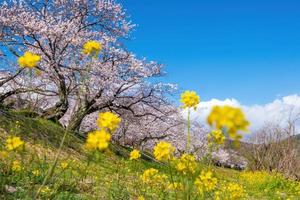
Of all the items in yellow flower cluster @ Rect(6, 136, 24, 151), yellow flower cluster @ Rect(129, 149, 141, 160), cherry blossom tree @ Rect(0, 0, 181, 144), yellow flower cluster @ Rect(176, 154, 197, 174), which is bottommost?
yellow flower cluster @ Rect(6, 136, 24, 151)

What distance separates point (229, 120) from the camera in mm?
1751

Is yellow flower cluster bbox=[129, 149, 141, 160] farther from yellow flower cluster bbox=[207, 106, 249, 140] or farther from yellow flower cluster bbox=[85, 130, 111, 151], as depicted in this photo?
yellow flower cluster bbox=[207, 106, 249, 140]

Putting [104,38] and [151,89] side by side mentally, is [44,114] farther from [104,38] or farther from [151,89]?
[151,89]

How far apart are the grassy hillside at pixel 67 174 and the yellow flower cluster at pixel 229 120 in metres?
0.87

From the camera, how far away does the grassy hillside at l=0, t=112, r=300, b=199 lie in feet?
15.9

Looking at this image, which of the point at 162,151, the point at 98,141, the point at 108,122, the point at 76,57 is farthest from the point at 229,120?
the point at 76,57

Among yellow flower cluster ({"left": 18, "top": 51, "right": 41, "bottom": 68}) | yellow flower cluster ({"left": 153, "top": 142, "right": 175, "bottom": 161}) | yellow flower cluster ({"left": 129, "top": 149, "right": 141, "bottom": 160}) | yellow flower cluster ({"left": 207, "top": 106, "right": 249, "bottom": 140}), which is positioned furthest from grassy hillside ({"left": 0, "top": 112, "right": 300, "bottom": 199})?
yellow flower cluster ({"left": 207, "top": 106, "right": 249, "bottom": 140})

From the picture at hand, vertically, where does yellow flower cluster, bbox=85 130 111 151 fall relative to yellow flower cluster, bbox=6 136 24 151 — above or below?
below

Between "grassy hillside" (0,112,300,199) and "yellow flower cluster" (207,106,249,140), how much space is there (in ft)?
2.84

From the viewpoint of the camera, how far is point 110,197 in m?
5.86

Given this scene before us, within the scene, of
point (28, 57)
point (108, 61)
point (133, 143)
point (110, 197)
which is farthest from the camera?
point (133, 143)

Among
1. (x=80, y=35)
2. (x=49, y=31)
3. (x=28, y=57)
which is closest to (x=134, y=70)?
(x=80, y=35)

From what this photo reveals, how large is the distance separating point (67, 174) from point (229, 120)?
5.76 meters

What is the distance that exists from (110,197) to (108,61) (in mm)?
16673
